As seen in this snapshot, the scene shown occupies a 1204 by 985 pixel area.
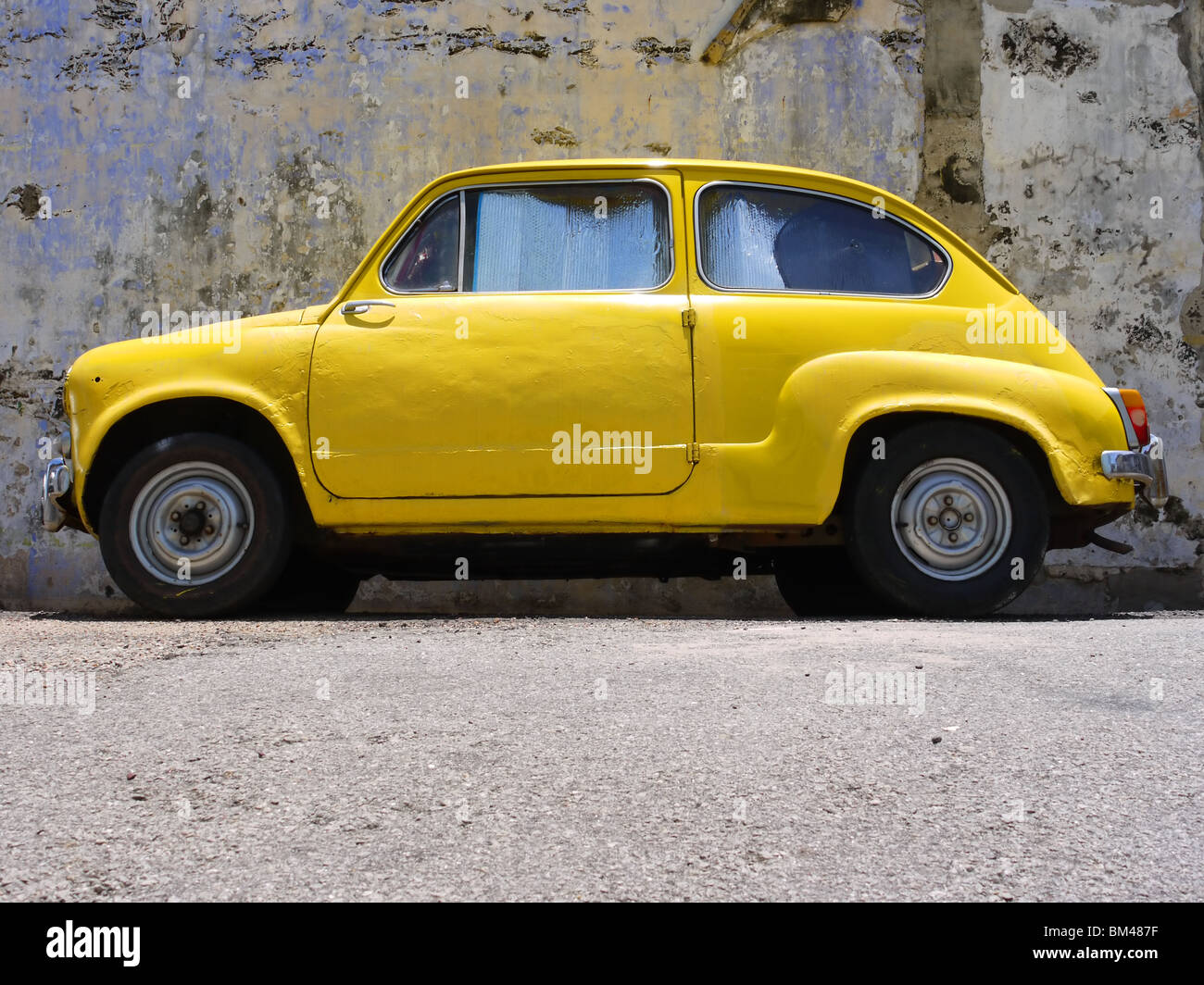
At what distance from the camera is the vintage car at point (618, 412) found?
4.36 meters

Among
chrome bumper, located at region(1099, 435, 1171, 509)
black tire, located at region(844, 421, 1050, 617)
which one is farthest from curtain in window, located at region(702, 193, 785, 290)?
chrome bumper, located at region(1099, 435, 1171, 509)

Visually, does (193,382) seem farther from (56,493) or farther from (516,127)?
(516,127)

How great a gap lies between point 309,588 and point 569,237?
1.82 meters

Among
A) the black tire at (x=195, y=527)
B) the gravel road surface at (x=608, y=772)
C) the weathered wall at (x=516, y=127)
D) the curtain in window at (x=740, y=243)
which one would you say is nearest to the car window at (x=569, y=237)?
the curtain in window at (x=740, y=243)

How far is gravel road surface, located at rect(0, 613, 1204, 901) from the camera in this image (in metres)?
1.69

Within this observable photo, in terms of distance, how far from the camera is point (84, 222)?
7.27m

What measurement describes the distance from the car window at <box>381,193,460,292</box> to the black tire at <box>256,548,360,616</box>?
3.71ft

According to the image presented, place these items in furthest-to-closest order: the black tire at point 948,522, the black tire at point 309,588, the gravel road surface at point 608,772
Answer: the black tire at point 309,588
the black tire at point 948,522
the gravel road surface at point 608,772

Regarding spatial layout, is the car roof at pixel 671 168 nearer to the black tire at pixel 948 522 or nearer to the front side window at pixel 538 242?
the front side window at pixel 538 242

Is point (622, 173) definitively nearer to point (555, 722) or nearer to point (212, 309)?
point (555, 722)

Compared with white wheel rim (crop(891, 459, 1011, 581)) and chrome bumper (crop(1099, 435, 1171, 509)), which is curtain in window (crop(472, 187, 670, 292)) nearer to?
white wheel rim (crop(891, 459, 1011, 581))

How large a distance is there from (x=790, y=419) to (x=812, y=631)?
0.90 m

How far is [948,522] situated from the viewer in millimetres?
4359
